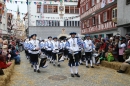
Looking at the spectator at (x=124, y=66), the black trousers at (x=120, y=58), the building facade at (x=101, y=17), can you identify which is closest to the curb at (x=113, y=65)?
the spectator at (x=124, y=66)

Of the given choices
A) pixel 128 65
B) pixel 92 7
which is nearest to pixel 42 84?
pixel 128 65

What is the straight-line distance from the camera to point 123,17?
58.7ft

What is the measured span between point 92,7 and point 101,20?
4.21m

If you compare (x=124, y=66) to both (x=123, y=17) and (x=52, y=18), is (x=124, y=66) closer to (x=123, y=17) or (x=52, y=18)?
(x=123, y=17)

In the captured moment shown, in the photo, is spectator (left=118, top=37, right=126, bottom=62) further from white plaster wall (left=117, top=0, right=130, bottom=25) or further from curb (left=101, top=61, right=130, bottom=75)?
white plaster wall (left=117, top=0, right=130, bottom=25)

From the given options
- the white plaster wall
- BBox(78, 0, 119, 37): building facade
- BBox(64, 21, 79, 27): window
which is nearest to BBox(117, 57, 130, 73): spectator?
the white plaster wall

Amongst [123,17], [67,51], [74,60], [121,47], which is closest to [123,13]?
[123,17]

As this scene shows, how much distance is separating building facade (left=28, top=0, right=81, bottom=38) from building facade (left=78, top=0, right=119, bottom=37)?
35.0 ft

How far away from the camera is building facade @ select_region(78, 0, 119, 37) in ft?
71.1

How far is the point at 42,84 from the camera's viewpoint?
8195mm

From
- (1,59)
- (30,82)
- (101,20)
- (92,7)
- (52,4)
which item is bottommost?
(30,82)

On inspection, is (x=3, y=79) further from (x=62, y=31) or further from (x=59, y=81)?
(x=62, y=31)

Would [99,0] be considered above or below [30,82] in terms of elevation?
above

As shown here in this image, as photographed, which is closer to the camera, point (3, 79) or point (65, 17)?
point (3, 79)
